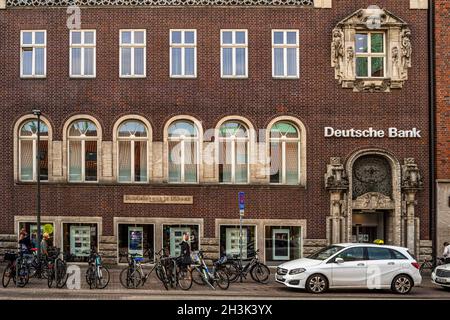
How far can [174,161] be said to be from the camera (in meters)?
25.3

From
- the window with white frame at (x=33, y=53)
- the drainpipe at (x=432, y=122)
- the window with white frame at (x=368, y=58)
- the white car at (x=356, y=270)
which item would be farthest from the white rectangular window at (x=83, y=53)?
the drainpipe at (x=432, y=122)

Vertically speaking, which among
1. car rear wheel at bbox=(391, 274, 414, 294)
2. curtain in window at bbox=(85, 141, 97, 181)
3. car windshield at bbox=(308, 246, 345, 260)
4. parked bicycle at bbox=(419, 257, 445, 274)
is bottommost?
parked bicycle at bbox=(419, 257, 445, 274)

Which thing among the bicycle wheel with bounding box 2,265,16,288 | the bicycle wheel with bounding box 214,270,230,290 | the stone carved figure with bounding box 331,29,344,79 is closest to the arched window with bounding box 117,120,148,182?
the bicycle wheel with bounding box 2,265,16,288

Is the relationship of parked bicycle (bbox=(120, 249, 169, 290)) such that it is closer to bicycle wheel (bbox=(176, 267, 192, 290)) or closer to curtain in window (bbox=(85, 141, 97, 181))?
bicycle wheel (bbox=(176, 267, 192, 290))

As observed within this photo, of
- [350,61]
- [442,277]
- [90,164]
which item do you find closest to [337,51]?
[350,61]

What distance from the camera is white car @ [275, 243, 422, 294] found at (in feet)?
59.9

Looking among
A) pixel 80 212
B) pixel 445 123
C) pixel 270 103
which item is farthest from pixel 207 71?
pixel 445 123

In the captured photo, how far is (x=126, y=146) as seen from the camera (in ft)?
83.2

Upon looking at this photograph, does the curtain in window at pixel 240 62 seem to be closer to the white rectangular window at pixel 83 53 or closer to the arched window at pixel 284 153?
the arched window at pixel 284 153

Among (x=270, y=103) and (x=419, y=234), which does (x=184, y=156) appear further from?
(x=419, y=234)

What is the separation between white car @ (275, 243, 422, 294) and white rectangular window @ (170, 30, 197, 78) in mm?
10127

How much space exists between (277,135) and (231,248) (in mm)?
5025

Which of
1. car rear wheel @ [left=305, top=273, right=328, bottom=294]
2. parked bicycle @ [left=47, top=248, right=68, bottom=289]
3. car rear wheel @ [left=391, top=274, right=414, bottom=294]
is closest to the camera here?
car rear wheel @ [left=305, top=273, right=328, bottom=294]

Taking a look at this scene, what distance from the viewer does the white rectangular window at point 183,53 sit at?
2531 centimetres
